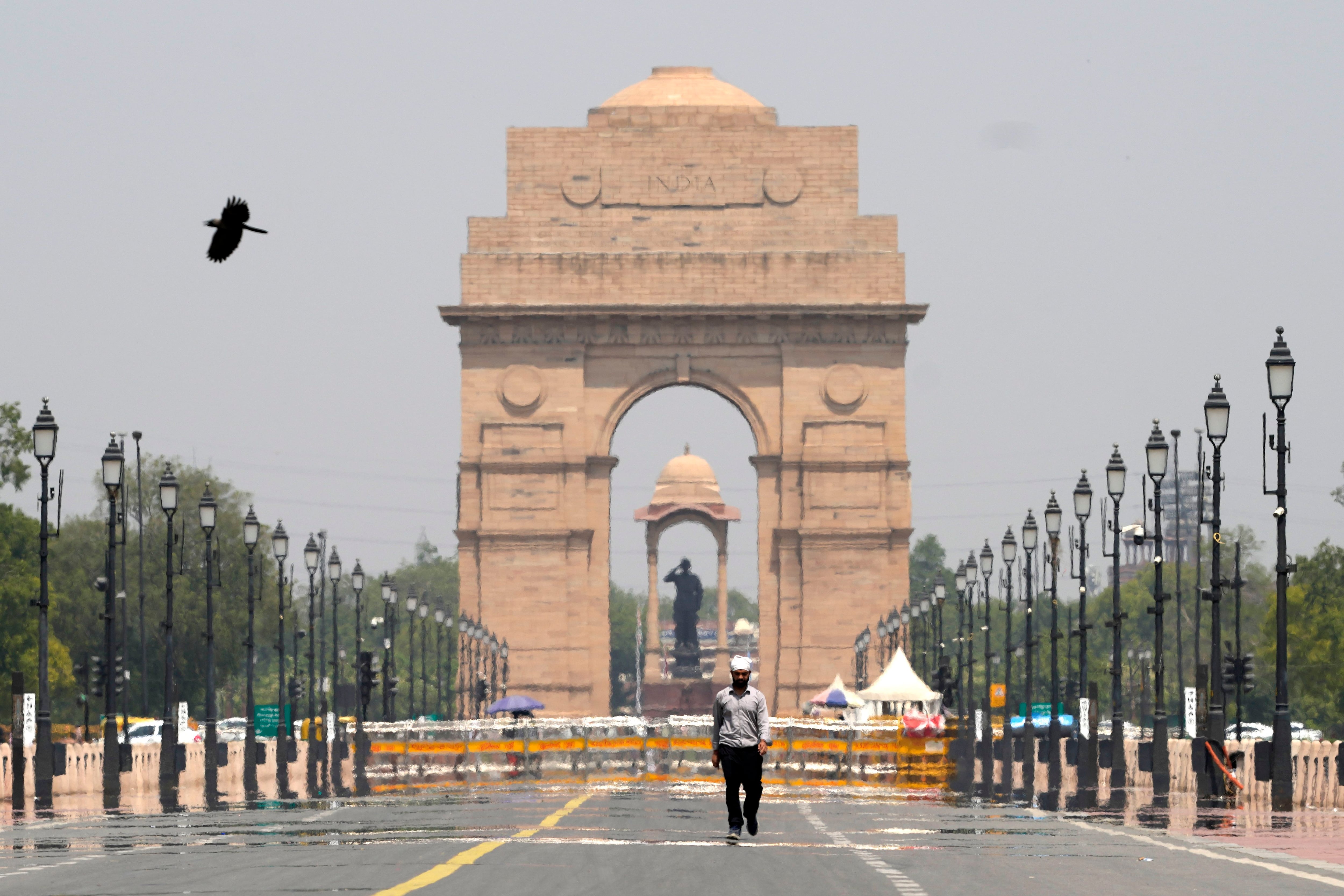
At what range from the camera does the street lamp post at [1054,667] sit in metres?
44.2

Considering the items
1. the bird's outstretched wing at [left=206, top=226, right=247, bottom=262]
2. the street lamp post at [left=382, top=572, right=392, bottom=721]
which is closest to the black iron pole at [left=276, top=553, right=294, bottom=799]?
the street lamp post at [left=382, top=572, right=392, bottom=721]

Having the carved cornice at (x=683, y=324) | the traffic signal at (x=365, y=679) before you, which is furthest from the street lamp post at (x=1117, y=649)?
the carved cornice at (x=683, y=324)

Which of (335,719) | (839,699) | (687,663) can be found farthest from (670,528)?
(335,719)

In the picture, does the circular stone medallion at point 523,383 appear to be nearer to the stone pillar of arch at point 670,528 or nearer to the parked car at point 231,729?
the parked car at point 231,729

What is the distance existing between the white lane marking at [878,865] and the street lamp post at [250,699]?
Answer: 17.7m

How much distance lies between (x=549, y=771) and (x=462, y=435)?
31.8m

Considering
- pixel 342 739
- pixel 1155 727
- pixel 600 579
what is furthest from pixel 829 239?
pixel 1155 727

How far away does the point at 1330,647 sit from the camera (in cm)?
8838

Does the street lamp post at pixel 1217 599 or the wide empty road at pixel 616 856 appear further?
the street lamp post at pixel 1217 599

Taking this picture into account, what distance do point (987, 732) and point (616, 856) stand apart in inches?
1104

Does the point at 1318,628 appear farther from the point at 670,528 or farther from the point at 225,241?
the point at 225,241

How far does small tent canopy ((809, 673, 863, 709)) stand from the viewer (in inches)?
3004

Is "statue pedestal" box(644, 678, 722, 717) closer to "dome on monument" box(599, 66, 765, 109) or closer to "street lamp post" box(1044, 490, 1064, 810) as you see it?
"dome on monument" box(599, 66, 765, 109)

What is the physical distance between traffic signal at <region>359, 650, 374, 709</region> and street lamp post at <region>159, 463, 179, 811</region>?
18.8 metres
